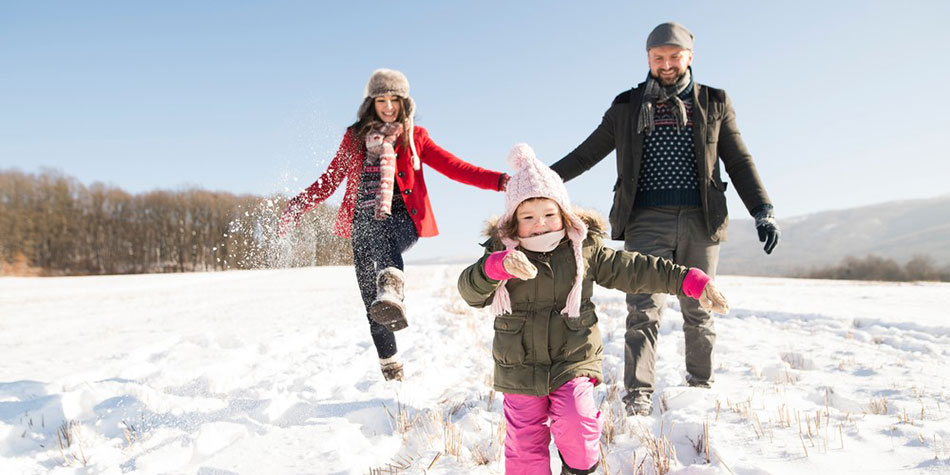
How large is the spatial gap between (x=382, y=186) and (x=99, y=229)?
6183cm

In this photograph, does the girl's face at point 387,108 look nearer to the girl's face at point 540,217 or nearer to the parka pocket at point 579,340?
the girl's face at point 540,217

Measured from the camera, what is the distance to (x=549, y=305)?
230cm

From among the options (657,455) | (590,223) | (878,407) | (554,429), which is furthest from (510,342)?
(878,407)

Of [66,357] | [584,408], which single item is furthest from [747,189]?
[66,357]

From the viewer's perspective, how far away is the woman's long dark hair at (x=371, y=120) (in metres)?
3.88

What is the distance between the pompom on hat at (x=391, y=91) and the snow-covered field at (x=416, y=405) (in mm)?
1810

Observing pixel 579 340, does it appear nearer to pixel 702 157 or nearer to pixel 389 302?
pixel 389 302

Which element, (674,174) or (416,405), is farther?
(674,174)

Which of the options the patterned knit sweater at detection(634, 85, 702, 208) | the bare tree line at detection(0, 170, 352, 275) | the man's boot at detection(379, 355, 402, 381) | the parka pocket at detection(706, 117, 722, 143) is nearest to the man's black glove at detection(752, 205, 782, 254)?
the patterned knit sweater at detection(634, 85, 702, 208)

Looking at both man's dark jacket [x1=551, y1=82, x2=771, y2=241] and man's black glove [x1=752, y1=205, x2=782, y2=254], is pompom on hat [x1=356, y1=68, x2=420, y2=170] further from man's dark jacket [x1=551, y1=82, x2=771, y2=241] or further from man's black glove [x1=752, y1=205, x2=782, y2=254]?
man's black glove [x1=752, y1=205, x2=782, y2=254]

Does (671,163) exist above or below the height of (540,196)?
above

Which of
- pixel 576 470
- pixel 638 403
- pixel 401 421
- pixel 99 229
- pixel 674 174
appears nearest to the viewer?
pixel 576 470

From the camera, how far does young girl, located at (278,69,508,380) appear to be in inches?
146

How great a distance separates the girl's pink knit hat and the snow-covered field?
718 mm
